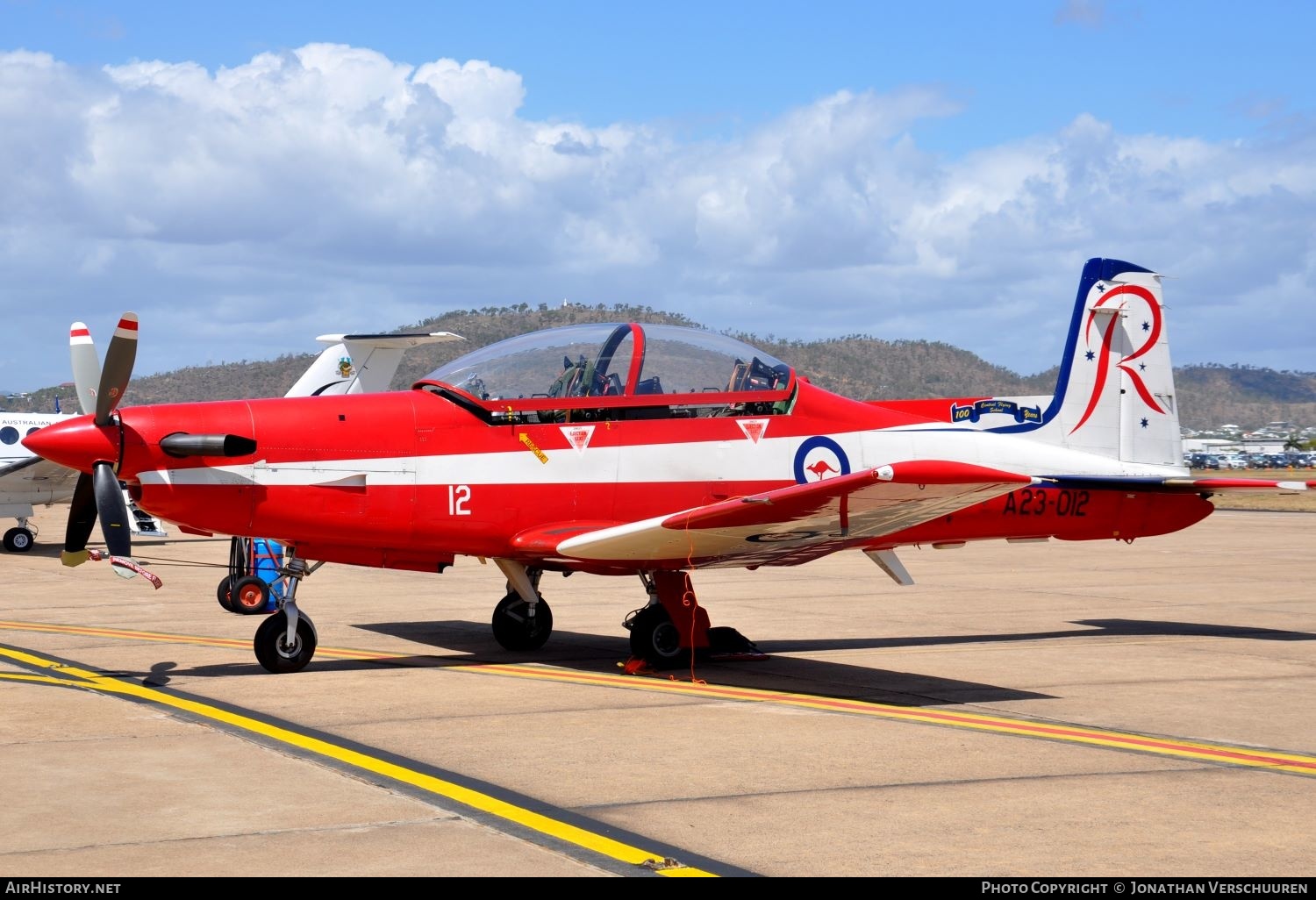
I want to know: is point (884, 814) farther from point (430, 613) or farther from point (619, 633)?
point (430, 613)

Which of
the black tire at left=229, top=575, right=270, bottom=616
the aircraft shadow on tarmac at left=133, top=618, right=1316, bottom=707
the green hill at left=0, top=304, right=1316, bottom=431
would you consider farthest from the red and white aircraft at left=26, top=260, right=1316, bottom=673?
the green hill at left=0, top=304, right=1316, bottom=431

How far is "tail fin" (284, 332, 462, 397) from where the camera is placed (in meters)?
23.6

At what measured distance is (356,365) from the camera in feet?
77.8

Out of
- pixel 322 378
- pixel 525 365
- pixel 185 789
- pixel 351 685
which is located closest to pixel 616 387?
pixel 525 365

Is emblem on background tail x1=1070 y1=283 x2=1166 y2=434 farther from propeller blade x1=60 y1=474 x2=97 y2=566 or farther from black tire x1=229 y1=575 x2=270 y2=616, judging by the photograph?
black tire x1=229 y1=575 x2=270 y2=616

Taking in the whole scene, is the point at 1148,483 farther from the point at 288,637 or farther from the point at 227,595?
the point at 227,595

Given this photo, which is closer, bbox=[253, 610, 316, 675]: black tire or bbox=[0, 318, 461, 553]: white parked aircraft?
bbox=[253, 610, 316, 675]: black tire

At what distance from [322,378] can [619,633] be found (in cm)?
1219

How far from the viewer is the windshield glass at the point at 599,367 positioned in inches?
414

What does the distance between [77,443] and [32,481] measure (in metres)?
19.1

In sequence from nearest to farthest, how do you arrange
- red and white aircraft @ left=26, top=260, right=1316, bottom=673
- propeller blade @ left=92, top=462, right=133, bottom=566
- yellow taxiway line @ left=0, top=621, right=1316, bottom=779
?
yellow taxiway line @ left=0, top=621, right=1316, bottom=779, propeller blade @ left=92, top=462, right=133, bottom=566, red and white aircraft @ left=26, top=260, right=1316, bottom=673

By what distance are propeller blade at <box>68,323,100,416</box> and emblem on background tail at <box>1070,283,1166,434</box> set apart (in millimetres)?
8839

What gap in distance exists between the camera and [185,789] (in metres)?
6.34

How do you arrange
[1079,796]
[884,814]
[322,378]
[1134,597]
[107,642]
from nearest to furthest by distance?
[884,814], [1079,796], [107,642], [1134,597], [322,378]
